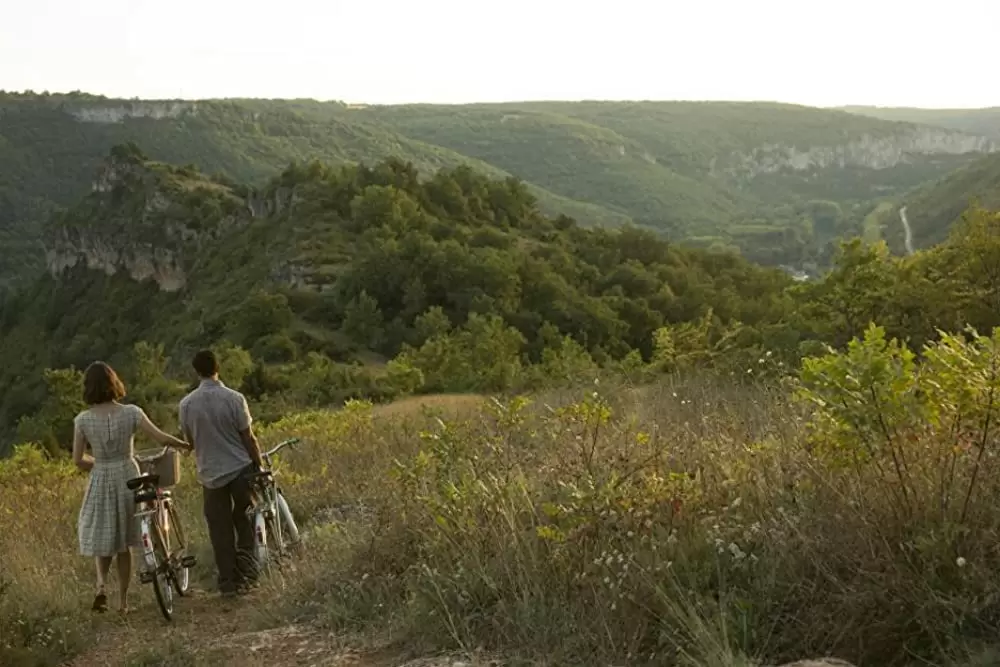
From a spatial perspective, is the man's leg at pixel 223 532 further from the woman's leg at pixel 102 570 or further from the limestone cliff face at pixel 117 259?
the limestone cliff face at pixel 117 259

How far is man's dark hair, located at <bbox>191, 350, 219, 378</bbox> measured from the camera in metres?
6.28

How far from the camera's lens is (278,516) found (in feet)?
22.0

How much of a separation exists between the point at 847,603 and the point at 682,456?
1451 mm

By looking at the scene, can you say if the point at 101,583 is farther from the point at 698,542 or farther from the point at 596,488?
the point at 698,542

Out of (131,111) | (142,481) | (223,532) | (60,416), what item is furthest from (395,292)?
(131,111)

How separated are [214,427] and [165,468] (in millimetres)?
422

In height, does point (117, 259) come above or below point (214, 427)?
below

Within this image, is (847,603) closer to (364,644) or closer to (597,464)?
(597,464)

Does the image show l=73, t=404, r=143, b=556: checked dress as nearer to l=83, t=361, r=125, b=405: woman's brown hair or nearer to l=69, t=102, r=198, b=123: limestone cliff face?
l=83, t=361, r=125, b=405: woman's brown hair

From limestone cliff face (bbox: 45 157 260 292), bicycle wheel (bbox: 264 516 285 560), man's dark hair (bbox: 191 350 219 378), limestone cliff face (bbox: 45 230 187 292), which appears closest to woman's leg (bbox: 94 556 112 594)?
bicycle wheel (bbox: 264 516 285 560)

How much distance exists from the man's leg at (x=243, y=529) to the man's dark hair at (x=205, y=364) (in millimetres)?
752

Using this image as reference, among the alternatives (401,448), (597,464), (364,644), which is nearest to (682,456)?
(597,464)

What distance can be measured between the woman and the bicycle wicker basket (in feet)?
0.31

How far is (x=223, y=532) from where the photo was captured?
646 centimetres
